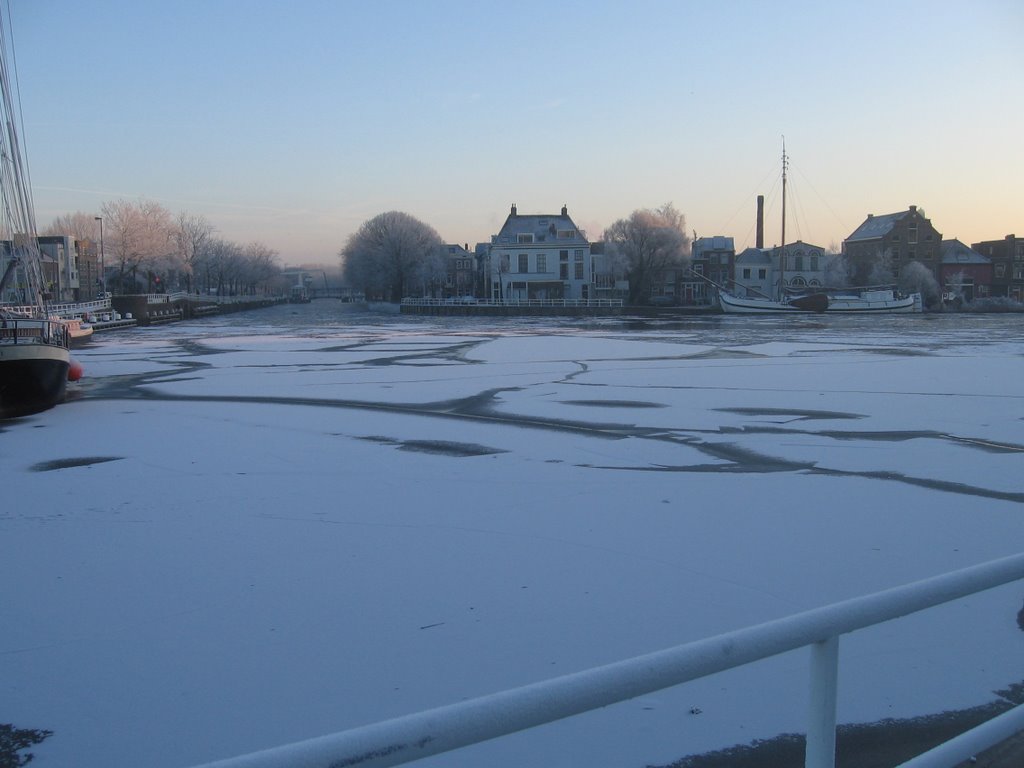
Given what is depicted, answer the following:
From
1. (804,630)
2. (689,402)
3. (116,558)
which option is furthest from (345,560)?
(689,402)

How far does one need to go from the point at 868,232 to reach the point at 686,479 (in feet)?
302

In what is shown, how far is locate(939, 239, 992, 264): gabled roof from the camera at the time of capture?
3445 inches

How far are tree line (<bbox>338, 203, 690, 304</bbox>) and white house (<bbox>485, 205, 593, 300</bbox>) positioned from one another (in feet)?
16.1

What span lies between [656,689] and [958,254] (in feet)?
329

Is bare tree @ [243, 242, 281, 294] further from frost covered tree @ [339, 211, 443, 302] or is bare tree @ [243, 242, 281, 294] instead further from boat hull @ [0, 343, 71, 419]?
boat hull @ [0, 343, 71, 419]

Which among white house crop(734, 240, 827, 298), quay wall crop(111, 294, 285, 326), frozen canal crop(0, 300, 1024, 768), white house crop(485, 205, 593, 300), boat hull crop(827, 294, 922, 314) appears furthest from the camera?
white house crop(734, 240, 827, 298)

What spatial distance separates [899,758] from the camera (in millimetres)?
3766

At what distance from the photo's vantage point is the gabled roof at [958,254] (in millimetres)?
87500

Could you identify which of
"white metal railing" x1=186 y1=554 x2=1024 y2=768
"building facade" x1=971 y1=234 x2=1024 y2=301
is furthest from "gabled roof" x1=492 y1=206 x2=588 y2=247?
"white metal railing" x1=186 y1=554 x2=1024 y2=768

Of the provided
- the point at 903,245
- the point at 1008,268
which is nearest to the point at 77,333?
the point at 903,245

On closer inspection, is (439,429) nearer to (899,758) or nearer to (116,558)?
(116,558)

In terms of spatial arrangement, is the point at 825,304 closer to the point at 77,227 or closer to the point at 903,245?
the point at 903,245

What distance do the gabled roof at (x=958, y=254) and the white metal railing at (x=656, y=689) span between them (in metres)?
96.3

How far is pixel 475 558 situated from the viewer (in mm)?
6742
